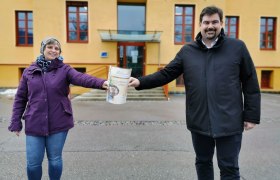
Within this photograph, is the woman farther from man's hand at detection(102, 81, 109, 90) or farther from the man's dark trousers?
the man's dark trousers

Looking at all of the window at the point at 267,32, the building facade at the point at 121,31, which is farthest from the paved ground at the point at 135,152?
the window at the point at 267,32

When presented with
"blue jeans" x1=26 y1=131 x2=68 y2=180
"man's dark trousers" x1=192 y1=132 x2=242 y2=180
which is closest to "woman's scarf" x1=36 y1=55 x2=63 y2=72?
"blue jeans" x1=26 y1=131 x2=68 y2=180

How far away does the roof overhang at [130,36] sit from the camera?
1523 cm

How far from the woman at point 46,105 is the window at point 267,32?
709 inches

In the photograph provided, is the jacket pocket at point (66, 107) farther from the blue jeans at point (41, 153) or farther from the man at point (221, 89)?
the man at point (221, 89)

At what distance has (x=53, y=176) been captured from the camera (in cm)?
314

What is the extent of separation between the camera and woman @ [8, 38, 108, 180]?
292 centimetres

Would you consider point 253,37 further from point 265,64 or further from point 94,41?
point 94,41

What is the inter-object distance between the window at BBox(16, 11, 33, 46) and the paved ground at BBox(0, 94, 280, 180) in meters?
10.8

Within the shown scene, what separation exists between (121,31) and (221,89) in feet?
44.5

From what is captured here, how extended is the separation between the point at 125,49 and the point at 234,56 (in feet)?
47.6

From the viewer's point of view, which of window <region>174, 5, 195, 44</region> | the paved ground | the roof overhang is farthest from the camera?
window <region>174, 5, 195, 44</region>

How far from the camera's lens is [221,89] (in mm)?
2629

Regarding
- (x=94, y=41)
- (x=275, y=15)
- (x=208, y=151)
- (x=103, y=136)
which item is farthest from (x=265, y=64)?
(x=208, y=151)
